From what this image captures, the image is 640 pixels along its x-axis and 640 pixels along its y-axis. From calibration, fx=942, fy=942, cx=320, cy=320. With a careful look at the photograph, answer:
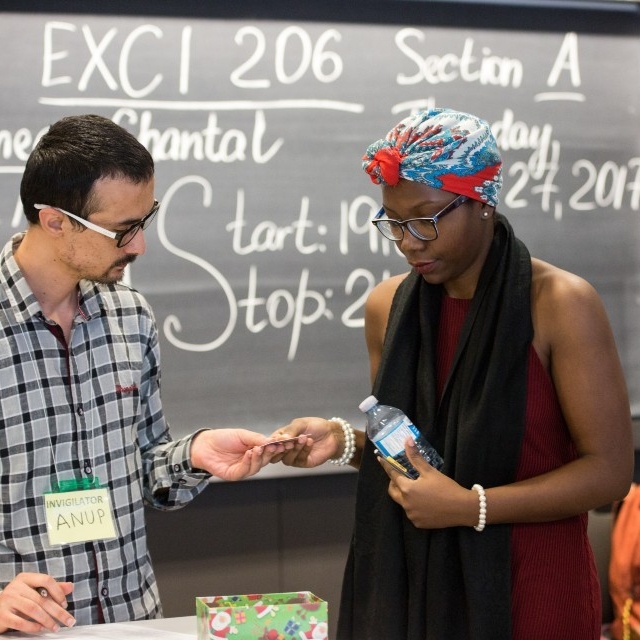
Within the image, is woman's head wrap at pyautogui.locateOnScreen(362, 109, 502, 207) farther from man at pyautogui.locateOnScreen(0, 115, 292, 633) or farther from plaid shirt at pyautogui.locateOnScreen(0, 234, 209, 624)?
plaid shirt at pyautogui.locateOnScreen(0, 234, 209, 624)

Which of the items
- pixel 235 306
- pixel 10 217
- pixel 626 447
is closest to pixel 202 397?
pixel 235 306

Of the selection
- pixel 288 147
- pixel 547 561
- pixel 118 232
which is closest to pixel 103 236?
pixel 118 232

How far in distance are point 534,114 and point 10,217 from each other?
5.68 ft

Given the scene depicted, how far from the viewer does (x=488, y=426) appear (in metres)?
1.81

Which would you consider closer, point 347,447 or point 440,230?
point 440,230

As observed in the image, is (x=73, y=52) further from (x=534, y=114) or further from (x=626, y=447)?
(x=626, y=447)

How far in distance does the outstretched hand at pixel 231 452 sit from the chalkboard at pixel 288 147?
36.0 inches

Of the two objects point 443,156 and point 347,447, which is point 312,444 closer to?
point 347,447

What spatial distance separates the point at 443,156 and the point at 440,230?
0.47 ft

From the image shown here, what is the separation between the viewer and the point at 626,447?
5.87ft

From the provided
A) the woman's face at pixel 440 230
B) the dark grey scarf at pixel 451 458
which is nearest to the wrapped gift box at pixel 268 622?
the dark grey scarf at pixel 451 458

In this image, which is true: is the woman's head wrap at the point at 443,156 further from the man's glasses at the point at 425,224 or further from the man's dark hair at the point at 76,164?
the man's dark hair at the point at 76,164

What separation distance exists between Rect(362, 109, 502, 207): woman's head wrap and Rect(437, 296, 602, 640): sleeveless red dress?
0.36 m

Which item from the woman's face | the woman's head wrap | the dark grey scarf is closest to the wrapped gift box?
the dark grey scarf
